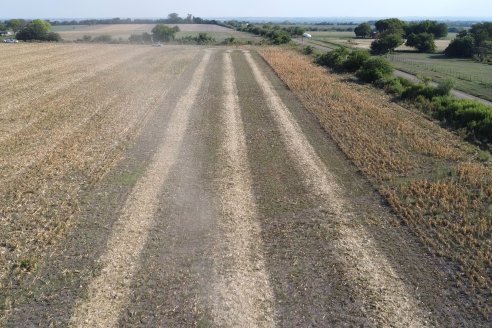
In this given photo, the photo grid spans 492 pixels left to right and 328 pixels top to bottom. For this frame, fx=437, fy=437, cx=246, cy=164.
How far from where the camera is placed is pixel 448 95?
→ 28.1 meters

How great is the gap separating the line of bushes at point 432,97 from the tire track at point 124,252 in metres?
14.0

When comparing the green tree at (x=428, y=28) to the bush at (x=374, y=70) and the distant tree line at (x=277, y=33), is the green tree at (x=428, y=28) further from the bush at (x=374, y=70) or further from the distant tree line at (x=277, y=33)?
the bush at (x=374, y=70)

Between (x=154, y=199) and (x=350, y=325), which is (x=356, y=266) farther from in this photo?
(x=154, y=199)

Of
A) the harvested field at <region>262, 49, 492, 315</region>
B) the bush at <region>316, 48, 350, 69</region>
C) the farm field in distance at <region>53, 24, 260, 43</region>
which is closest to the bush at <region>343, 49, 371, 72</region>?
the bush at <region>316, 48, 350, 69</region>

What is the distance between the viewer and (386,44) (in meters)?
71.9

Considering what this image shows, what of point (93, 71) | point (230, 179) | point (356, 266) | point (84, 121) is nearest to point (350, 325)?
point (356, 266)

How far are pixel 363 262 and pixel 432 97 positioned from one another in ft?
68.0

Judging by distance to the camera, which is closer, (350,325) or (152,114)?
(350,325)

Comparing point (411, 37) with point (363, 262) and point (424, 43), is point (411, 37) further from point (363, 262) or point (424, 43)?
point (363, 262)

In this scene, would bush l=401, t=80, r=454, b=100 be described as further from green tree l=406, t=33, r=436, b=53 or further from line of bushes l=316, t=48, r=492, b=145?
green tree l=406, t=33, r=436, b=53

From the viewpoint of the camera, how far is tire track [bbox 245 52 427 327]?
335 inches

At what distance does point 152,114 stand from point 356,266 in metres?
16.8

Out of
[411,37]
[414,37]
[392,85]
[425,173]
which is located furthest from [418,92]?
[411,37]

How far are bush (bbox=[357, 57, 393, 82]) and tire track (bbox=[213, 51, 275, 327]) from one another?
73.4 feet
